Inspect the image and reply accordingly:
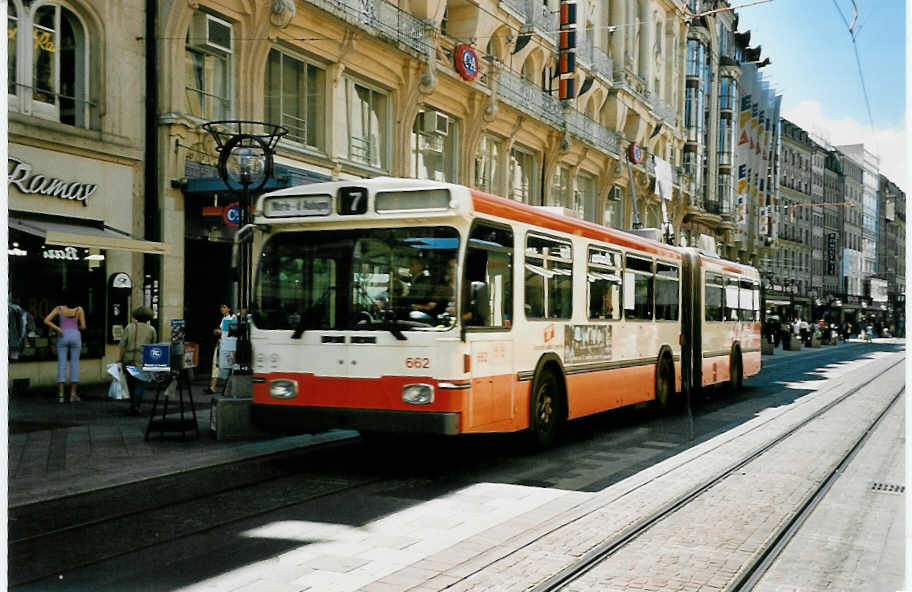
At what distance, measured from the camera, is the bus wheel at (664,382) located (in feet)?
50.6

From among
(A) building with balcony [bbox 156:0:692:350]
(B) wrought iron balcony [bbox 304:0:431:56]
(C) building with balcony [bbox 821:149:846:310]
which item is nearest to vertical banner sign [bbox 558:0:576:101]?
(A) building with balcony [bbox 156:0:692:350]

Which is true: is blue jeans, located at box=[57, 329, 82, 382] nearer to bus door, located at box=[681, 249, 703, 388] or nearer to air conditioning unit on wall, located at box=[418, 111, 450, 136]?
bus door, located at box=[681, 249, 703, 388]

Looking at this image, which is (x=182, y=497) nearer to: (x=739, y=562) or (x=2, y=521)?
(x=2, y=521)

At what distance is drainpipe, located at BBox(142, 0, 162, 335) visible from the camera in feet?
59.8

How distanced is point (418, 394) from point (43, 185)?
32.7 feet

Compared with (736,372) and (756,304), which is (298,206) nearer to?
(736,372)

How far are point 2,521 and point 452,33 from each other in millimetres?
25912

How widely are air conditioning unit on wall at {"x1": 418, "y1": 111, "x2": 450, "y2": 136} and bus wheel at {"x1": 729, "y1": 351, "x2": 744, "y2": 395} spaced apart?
11.2m

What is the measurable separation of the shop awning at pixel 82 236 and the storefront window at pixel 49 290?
0.97 ft

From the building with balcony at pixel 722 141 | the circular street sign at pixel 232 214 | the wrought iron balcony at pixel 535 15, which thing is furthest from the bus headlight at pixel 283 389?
the building with balcony at pixel 722 141

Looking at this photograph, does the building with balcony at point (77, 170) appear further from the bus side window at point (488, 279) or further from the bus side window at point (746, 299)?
the bus side window at point (746, 299)

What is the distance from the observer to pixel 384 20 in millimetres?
24484

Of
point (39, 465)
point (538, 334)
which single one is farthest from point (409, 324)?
point (39, 465)

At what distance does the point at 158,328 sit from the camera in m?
18.5
